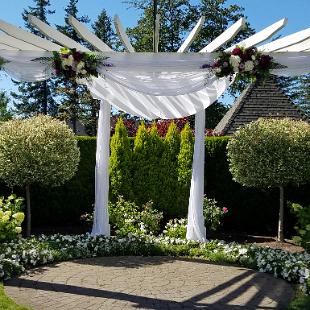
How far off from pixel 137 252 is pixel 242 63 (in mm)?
3776

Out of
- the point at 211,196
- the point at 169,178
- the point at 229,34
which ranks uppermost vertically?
the point at 229,34

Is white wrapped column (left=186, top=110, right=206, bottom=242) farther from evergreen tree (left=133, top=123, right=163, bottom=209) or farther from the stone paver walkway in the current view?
evergreen tree (left=133, top=123, right=163, bottom=209)

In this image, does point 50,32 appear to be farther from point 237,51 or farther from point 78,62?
point 237,51

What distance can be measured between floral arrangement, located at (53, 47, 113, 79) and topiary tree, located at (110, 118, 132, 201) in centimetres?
353

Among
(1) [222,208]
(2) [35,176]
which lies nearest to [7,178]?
(2) [35,176]

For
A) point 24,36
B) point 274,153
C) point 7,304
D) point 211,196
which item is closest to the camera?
point 7,304

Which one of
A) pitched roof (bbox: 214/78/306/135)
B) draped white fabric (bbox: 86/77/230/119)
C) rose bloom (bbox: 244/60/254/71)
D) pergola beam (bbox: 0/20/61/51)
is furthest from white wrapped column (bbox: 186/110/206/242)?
pitched roof (bbox: 214/78/306/135)

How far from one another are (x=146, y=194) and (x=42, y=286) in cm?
577

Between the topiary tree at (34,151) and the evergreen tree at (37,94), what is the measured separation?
27487 mm

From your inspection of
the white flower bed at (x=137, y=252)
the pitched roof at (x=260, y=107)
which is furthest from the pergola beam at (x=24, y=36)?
the pitched roof at (x=260, y=107)

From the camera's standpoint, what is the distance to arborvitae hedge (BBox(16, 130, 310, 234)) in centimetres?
1165

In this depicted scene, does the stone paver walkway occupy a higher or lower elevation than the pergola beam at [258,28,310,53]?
lower

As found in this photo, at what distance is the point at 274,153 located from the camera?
985cm

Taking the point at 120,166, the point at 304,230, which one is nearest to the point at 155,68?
the point at 304,230
